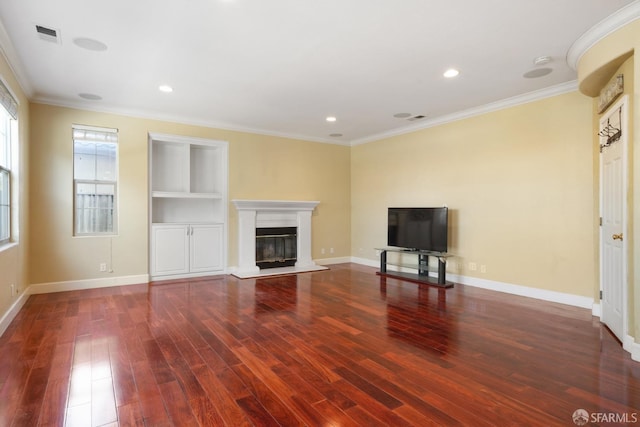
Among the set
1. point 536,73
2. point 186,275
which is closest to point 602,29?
point 536,73

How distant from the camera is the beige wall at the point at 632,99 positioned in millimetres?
2703

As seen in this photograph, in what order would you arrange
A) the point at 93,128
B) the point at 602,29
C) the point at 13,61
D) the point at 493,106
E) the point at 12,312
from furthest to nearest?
the point at 93,128 < the point at 493,106 < the point at 12,312 < the point at 13,61 < the point at 602,29

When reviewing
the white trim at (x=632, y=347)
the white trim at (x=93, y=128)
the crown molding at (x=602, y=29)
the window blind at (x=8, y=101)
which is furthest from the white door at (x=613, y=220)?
the white trim at (x=93, y=128)

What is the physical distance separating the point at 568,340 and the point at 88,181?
632cm

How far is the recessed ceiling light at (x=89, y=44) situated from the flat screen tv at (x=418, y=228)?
4.82m

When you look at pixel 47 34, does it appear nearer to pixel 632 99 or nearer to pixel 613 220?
pixel 632 99

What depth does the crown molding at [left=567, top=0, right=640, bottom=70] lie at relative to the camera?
8.80ft

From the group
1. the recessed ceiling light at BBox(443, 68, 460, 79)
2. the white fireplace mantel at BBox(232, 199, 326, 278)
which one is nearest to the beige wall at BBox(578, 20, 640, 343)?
the recessed ceiling light at BBox(443, 68, 460, 79)

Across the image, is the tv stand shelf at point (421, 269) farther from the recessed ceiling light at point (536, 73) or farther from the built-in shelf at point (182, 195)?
the built-in shelf at point (182, 195)

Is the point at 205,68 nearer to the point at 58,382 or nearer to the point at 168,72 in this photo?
the point at 168,72

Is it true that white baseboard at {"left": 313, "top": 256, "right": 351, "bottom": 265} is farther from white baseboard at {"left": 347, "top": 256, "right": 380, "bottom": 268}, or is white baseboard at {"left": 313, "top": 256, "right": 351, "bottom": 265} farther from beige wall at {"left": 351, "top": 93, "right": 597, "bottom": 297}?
beige wall at {"left": 351, "top": 93, "right": 597, "bottom": 297}

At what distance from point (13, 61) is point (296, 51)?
294 cm

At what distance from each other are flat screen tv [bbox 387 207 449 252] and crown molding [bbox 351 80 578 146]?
59.5 inches

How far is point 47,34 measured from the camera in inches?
121
